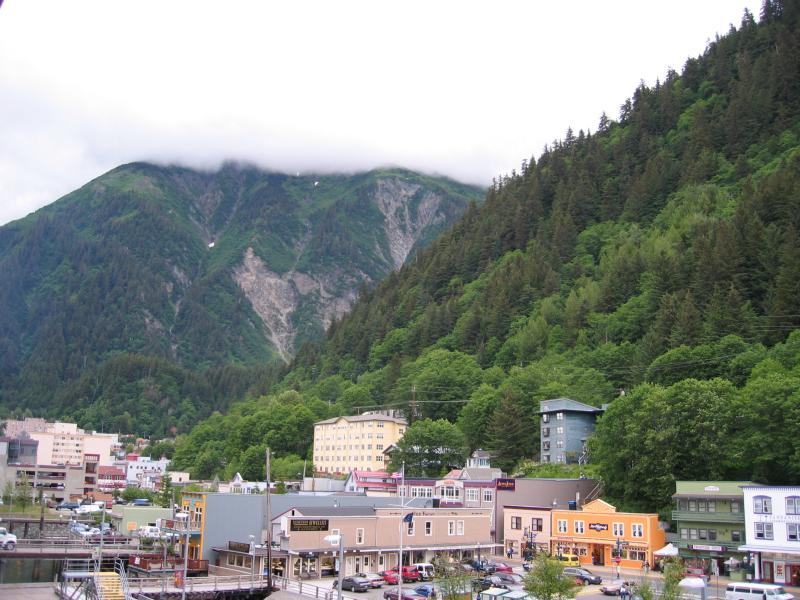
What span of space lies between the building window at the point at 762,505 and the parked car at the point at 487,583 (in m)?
19.6

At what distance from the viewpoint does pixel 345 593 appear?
54.4 m

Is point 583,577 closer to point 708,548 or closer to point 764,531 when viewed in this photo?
point 708,548

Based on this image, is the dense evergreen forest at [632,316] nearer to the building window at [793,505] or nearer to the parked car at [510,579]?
the building window at [793,505]

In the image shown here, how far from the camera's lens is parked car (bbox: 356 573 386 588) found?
57.4 m

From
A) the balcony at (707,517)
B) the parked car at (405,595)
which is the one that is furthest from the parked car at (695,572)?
the parked car at (405,595)

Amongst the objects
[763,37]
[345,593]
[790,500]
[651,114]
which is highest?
[763,37]

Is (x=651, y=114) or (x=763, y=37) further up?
(x=763, y=37)

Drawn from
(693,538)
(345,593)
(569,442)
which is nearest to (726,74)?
(569,442)

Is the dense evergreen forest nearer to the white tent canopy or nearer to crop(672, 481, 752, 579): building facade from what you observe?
crop(672, 481, 752, 579): building facade

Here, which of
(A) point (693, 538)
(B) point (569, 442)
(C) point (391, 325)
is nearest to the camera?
(A) point (693, 538)

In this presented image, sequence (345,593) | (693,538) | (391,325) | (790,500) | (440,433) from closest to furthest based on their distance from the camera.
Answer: (345,593) < (790,500) < (693,538) < (440,433) < (391,325)

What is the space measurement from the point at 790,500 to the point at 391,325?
429ft

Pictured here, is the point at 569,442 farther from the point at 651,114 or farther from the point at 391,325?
the point at 651,114

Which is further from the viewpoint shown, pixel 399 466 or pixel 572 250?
pixel 572 250
